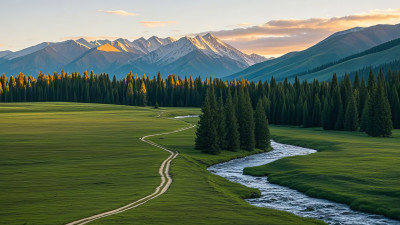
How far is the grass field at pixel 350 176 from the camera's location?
44.0m

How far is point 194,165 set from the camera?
6631cm

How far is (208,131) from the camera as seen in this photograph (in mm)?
81625

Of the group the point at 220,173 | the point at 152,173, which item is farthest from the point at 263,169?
the point at 152,173

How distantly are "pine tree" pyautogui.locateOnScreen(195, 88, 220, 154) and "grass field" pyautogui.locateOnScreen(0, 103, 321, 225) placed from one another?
2.75 meters

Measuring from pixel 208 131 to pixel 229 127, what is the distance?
5921 mm

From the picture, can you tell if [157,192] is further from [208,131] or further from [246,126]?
[246,126]

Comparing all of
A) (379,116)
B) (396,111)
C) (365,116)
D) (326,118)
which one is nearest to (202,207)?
(379,116)

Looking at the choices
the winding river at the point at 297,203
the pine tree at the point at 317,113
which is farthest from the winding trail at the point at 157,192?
the pine tree at the point at 317,113

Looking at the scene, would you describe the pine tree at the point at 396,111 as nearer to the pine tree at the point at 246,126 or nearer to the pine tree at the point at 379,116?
the pine tree at the point at 379,116

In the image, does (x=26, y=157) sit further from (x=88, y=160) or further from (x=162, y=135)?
(x=162, y=135)

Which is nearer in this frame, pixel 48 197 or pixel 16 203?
pixel 16 203

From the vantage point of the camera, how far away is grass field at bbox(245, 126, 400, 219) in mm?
44000

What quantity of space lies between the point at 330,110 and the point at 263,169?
280ft

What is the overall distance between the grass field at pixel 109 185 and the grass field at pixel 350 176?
7653 millimetres
